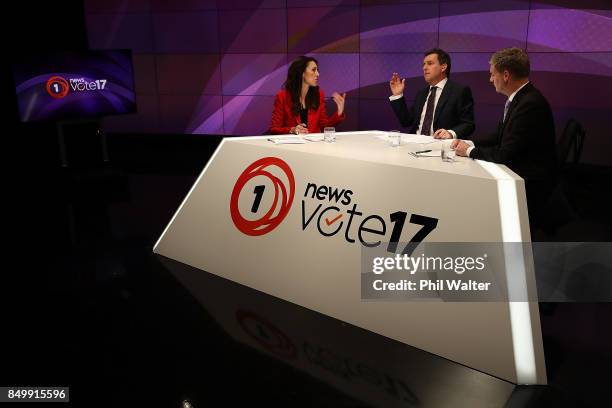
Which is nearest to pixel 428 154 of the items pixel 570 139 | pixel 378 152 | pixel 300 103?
pixel 378 152

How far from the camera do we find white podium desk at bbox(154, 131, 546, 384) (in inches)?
89.4

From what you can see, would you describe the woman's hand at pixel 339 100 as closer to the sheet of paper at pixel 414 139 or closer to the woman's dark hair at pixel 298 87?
the woman's dark hair at pixel 298 87

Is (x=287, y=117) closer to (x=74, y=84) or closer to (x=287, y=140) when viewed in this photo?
A: (x=287, y=140)

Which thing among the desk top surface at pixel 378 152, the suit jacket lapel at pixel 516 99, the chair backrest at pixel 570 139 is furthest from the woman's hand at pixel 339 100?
the chair backrest at pixel 570 139

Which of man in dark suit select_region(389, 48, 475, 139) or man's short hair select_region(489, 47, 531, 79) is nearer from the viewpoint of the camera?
man's short hair select_region(489, 47, 531, 79)

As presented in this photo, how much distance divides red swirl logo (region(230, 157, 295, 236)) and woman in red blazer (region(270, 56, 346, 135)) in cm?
92

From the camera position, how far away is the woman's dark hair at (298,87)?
412 cm

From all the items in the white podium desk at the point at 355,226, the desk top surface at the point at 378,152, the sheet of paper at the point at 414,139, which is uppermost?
the sheet of paper at the point at 414,139

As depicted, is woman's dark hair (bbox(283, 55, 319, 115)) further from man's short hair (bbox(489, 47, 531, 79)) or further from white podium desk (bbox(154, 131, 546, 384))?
man's short hair (bbox(489, 47, 531, 79))

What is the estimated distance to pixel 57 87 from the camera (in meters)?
6.06

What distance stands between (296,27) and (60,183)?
372cm

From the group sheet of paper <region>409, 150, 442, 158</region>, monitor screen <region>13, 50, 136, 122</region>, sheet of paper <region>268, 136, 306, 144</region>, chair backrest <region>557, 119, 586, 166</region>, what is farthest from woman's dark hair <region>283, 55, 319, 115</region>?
monitor screen <region>13, 50, 136, 122</region>

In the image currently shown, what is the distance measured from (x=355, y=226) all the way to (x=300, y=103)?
1.78 meters

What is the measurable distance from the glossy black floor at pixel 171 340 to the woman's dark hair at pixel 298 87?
1.66m
